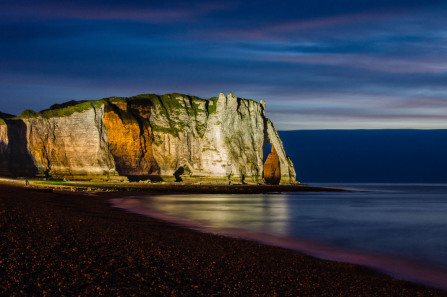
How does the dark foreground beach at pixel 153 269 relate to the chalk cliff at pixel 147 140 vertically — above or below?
below

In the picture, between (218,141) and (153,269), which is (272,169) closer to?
(218,141)

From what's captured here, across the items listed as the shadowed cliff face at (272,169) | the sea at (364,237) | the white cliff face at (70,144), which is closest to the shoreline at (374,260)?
the sea at (364,237)

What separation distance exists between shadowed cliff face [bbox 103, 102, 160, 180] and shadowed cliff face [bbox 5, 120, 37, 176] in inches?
758

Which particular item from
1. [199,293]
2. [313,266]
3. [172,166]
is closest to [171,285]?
[199,293]

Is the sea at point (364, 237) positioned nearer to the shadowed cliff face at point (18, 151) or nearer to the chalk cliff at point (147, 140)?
the chalk cliff at point (147, 140)

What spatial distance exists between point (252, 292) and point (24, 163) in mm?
100597

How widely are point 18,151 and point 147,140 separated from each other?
3041 centimetres

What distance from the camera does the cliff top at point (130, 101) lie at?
321 feet

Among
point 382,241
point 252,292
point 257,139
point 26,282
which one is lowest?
point 382,241

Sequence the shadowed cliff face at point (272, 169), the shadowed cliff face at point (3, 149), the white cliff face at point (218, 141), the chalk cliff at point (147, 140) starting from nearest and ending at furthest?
the shadowed cliff face at point (3, 149)
the chalk cliff at point (147, 140)
the white cliff face at point (218, 141)
the shadowed cliff face at point (272, 169)

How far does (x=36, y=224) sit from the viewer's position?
49.9 ft

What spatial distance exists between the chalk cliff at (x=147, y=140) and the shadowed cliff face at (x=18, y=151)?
13 centimetres

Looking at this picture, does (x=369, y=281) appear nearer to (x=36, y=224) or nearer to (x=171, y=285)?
(x=171, y=285)

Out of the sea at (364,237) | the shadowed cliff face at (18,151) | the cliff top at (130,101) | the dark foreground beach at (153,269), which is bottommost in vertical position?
the sea at (364,237)
